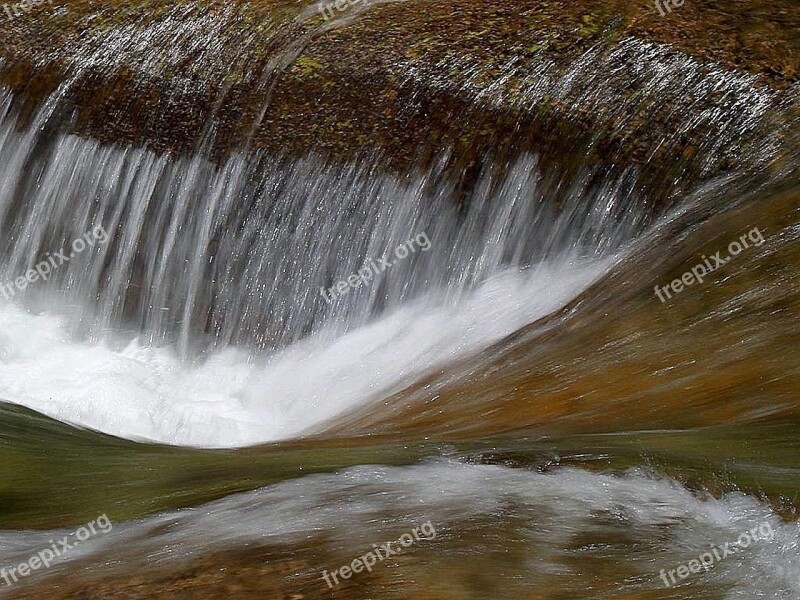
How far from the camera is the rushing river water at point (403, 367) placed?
3387 mm

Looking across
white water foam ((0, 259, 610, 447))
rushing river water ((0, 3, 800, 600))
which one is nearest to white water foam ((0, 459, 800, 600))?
rushing river water ((0, 3, 800, 600))

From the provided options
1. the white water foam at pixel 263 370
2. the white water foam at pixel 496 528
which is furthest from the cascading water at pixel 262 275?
the white water foam at pixel 496 528

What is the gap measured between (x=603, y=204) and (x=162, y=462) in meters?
2.92

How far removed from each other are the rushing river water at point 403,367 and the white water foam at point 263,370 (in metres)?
0.02

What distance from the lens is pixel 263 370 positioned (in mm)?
6750

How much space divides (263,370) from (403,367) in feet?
3.81

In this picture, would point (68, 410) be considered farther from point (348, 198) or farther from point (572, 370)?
point (572, 370)

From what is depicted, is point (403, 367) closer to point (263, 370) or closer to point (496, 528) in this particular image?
point (263, 370)

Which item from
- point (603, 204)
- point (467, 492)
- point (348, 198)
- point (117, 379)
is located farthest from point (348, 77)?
point (467, 492)

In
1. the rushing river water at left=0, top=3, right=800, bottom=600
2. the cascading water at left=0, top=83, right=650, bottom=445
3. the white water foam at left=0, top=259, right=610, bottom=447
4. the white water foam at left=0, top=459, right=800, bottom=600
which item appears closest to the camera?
the white water foam at left=0, top=459, right=800, bottom=600

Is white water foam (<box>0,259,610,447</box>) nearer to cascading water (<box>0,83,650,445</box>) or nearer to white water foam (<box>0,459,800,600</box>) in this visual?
cascading water (<box>0,83,650,445</box>)

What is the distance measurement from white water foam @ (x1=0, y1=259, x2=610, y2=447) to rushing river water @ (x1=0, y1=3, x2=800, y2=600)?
22mm

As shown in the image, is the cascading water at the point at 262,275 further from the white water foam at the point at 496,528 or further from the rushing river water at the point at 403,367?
the white water foam at the point at 496,528

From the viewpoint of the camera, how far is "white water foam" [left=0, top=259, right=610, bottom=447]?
19.6ft
